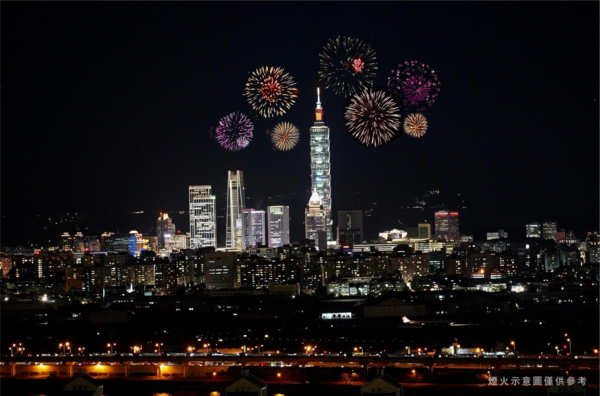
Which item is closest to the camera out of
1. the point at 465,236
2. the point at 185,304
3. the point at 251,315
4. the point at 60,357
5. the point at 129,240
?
the point at 60,357

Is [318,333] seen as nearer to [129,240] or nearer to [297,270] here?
[297,270]

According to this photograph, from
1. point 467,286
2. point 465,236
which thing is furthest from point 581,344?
point 465,236

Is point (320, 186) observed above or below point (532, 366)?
above

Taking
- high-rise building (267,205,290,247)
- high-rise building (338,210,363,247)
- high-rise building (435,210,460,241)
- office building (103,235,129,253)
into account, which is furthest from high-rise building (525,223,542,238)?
office building (103,235,129,253)

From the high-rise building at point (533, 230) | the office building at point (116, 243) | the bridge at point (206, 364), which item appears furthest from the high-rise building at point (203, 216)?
the bridge at point (206, 364)

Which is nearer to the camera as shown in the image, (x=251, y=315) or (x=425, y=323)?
(x=425, y=323)

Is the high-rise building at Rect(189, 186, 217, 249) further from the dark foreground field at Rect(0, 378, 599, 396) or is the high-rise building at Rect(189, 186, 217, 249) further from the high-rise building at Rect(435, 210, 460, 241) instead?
the dark foreground field at Rect(0, 378, 599, 396)

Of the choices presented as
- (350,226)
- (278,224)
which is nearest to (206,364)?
(278,224)
